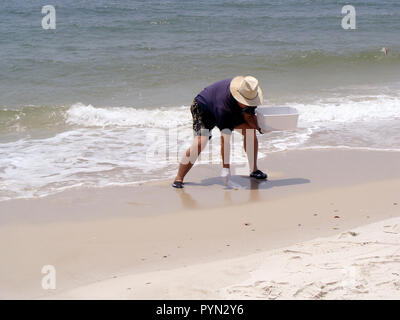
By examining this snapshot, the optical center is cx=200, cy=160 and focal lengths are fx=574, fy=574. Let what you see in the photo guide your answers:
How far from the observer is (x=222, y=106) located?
17.5ft

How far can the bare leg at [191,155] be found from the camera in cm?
563

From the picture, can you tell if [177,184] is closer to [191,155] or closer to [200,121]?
[191,155]

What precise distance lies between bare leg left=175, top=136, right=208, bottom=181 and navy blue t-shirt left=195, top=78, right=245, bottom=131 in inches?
10.4

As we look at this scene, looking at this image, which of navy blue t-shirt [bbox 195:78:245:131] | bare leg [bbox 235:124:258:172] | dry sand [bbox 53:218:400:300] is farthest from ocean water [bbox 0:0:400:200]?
dry sand [bbox 53:218:400:300]

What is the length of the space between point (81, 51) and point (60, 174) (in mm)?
7452

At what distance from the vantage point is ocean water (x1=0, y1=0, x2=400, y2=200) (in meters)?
6.78

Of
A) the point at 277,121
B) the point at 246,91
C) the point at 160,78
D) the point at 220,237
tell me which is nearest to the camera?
the point at 220,237

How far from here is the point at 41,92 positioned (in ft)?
33.8

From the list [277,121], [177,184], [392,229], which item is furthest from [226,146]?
[392,229]

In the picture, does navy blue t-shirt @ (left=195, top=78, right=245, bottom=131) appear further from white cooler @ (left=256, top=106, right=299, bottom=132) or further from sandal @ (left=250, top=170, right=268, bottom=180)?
sandal @ (left=250, top=170, right=268, bottom=180)

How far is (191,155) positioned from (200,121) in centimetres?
35
